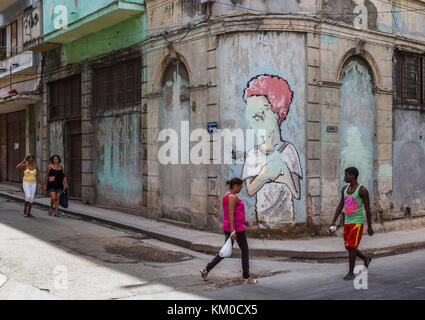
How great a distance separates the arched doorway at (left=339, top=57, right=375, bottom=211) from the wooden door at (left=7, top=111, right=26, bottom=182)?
54.1 feet

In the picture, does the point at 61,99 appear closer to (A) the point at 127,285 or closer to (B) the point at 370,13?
(B) the point at 370,13

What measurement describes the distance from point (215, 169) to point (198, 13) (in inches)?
153

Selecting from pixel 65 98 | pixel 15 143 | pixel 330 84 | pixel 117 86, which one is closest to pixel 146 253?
pixel 330 84

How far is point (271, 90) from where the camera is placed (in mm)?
11203

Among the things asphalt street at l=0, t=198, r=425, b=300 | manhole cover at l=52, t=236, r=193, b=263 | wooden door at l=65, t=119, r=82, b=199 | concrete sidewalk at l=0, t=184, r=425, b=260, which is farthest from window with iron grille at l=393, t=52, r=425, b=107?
wooden door at l=65, t=119, r=82, b=199

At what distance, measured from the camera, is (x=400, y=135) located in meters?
14.0

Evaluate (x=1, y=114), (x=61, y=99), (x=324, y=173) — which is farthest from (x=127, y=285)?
(x=1, y=114)

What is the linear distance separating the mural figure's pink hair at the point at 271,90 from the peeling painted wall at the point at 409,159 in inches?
173

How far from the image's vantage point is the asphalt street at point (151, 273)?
258 inches

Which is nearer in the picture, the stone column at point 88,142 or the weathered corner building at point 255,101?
the weathered corner building at point 255,101

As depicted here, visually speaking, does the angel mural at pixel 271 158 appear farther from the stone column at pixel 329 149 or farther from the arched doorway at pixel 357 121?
the arched doorway at pixel 357 121

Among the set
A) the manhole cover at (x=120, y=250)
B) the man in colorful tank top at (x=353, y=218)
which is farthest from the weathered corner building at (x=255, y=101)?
the man in colorful tank top at (x=353, y=218)

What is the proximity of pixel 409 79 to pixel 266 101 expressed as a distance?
569cm

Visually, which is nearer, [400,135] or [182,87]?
[182,87]
